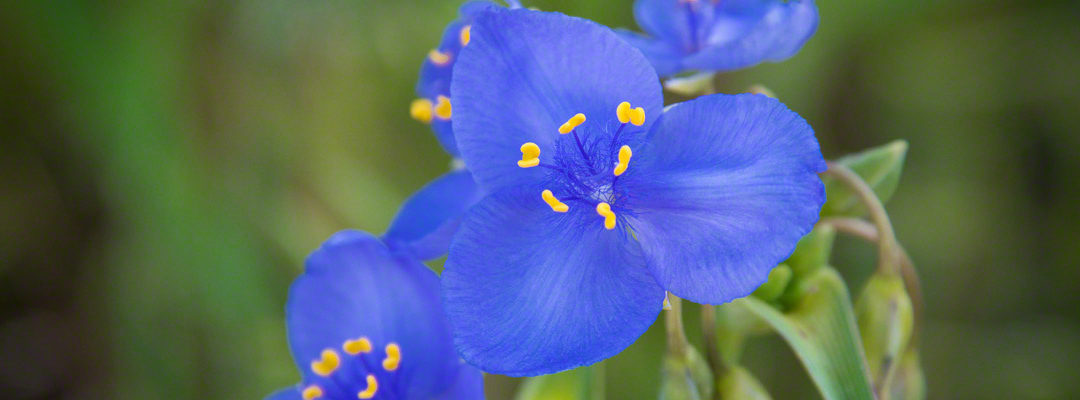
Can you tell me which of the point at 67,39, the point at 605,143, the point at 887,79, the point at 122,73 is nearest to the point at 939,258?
the point at 887,79

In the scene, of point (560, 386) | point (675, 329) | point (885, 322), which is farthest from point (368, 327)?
point (885, 322)

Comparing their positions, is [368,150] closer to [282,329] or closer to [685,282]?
[282,329]

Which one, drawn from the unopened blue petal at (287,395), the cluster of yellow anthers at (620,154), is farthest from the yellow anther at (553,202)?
the unopened blue petal at (287,395)

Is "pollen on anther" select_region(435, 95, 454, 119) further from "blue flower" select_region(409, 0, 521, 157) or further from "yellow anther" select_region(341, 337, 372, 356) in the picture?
"yellow anther" select_region(341, 337, 372, 356)

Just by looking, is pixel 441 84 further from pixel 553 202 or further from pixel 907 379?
pixel 907 379

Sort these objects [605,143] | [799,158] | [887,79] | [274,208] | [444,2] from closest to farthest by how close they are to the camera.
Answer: [799,158], [605,143], [444,2], [274,208], [887,79]
